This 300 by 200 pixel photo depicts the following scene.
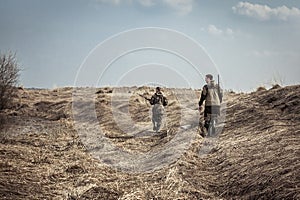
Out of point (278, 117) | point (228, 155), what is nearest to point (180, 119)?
point (278, 117)

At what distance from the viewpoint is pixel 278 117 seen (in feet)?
39.5

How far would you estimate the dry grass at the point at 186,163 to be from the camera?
710 centimetres

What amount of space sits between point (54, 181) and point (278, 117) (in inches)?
278

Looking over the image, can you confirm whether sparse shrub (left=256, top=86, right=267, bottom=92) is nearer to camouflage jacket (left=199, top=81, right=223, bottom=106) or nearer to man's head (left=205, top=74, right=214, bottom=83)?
camouflage jacket (left=199, top=81, right=223, bottom=106)

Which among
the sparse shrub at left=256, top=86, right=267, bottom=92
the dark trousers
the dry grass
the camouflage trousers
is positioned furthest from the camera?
the sparse shrub at left=256, top=86, right=267, bottom=92

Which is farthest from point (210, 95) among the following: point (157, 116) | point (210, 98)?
point (157, 116)

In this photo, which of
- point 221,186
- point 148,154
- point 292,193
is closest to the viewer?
point 292,193

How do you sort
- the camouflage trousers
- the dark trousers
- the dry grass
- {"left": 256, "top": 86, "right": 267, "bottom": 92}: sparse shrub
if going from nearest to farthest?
the dry grass, the dark trousers, the camouflage trousers, {"left": 256, "top": 86, "right": 267, "bottom": 92}: sparse shrub

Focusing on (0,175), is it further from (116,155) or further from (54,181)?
(116,155)

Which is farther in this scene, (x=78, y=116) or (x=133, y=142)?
(x=78, y=116)

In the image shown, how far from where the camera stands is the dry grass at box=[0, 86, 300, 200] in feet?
23.3

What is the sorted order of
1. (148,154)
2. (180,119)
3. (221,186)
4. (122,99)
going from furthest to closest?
(122,99), (180,119), (148,154), (221,186)

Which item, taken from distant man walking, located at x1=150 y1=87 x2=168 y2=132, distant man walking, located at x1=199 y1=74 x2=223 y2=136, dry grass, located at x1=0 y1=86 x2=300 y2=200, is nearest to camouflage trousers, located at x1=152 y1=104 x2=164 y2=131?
distant man walking, located at x1=150 y1=87 x2=168 y2=132

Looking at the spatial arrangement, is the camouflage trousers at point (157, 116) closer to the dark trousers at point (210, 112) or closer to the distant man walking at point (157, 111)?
the distant man walking at point (157, 111)
